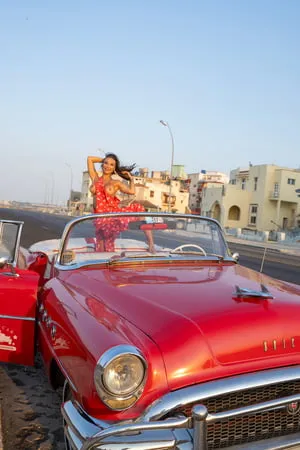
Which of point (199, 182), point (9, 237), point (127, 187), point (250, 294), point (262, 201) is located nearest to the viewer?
point (250, 294)

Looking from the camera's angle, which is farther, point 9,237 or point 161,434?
point 9,237

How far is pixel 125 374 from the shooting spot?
1775 millimetres

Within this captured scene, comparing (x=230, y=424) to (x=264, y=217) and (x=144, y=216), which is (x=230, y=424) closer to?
(x=144, y=216)

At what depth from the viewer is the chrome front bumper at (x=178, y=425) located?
1.61 m

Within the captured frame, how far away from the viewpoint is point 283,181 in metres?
51.9

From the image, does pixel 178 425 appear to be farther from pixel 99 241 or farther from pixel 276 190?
pixel 276 190

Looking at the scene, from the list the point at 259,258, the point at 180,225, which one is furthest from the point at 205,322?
the point at 259,258

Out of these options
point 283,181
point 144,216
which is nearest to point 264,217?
point 283,181

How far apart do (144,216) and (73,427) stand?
6.33 feet

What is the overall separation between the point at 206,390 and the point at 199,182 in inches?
3466

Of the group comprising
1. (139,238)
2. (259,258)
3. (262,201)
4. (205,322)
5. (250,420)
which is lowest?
(259,258)

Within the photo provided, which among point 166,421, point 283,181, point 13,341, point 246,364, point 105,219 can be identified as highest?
point 283,181

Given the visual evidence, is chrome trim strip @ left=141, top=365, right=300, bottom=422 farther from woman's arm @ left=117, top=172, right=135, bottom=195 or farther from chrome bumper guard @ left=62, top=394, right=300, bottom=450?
woman's arm @ left=117, top=172, right=135, bottom=195

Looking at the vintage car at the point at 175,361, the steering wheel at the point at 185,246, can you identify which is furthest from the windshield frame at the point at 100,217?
the vintage car at the point at 175,361
